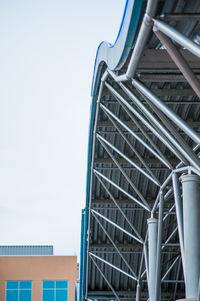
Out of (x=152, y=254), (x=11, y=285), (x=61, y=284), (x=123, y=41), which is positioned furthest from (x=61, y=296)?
(x=123, y=41)

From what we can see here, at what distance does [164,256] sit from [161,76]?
19890mm

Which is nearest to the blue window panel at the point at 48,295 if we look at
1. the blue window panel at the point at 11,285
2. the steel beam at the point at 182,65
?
the blue window panel at the point at 11,285

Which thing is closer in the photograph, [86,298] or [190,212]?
[190,212]

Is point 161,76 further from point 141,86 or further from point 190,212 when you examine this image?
point 190,212

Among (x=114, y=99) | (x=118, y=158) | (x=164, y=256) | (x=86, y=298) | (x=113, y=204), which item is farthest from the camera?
(x=86, y=298)

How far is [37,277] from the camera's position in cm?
5956

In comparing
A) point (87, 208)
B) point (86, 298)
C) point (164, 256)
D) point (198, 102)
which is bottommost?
point (86, 298)

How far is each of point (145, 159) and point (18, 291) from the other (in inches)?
1301

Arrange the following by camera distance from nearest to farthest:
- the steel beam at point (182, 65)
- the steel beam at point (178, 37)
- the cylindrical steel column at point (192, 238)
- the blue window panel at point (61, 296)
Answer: the steel beam at point (178, 37) → the steel beam at point (182, 65) → the cylindrical steel column at point (192, 238) → the blue window panel at point (61, 296)

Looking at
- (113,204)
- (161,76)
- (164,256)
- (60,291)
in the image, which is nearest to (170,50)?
(161,76)

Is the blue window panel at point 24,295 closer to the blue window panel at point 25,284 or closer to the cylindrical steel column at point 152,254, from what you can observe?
the blue window panel at point 25,284

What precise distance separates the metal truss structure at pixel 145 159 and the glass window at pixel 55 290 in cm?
1912

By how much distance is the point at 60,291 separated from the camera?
59375mm

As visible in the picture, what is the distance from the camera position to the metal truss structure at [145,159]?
16.4 metres
